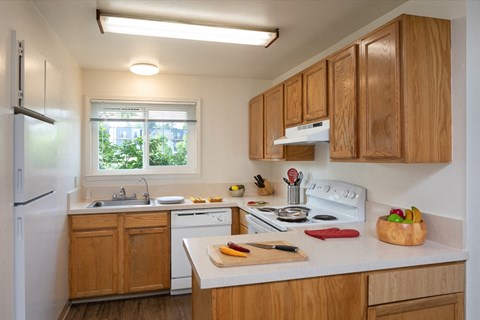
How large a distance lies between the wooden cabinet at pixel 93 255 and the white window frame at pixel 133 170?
26.8 inches

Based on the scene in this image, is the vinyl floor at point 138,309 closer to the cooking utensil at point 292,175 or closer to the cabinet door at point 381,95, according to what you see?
the cooking utensil at point 292,175

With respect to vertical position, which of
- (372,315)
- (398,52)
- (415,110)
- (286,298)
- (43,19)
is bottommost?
(372,315)

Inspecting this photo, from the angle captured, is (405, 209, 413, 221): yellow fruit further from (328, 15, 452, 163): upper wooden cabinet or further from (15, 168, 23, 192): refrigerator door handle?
(15, 168, 23, 192): refrigerator door handle

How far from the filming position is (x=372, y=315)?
1.44 meters

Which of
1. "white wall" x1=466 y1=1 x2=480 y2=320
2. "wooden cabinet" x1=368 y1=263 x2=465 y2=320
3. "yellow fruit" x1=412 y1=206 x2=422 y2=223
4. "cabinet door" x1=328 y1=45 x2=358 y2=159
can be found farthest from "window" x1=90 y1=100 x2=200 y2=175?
"white wall" x1=466 y1=1 x2=480 y2=320

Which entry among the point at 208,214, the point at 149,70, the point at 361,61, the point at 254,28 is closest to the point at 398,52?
the point at 361,61

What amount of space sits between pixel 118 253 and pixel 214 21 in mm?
2254

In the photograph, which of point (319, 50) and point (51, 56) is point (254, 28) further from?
point (51, 56)

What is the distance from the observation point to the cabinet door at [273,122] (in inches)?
120

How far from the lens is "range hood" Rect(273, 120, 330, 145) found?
226cm

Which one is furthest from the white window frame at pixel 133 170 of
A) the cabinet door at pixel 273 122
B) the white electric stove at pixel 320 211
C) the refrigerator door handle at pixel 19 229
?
the refrigerator door handle at pixel 19 229

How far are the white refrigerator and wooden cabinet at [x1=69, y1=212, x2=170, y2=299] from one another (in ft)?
1.55

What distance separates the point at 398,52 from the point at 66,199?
9.11ft

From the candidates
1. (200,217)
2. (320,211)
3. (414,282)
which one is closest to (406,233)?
(414,282)
